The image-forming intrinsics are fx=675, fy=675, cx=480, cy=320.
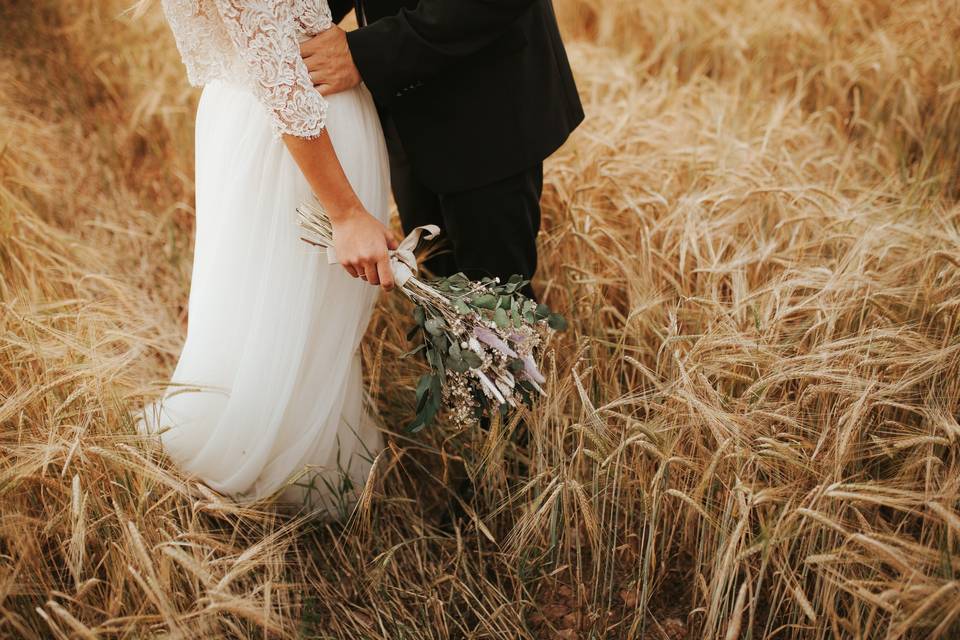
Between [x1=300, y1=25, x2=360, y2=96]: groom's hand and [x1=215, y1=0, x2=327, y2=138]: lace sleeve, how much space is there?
0.08 metres

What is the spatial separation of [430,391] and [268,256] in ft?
1.59

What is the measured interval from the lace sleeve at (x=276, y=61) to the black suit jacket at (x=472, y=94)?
0.15m

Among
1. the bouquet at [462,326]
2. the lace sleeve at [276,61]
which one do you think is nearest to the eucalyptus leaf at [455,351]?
the bouquet at [462,326]

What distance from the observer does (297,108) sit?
4.18 feet

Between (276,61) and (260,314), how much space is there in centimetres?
57

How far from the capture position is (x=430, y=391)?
1496mm

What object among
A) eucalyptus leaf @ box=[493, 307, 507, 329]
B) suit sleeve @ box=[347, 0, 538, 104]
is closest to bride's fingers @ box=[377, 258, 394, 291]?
eucalyptus leaf @ box=[493, 307, 507, 329]

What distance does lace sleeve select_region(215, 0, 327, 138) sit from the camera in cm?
122

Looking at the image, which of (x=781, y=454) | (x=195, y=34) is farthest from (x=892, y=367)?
(x=195, y=34)

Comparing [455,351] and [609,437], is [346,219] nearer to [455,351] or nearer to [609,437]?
[455,351]

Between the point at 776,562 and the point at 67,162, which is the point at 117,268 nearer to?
the point at 67,162

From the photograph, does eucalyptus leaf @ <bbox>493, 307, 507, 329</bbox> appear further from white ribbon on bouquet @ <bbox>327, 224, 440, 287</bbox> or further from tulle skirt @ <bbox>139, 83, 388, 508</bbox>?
tulle skirt @ <bbox>139, 83, 388, 508</bbox>

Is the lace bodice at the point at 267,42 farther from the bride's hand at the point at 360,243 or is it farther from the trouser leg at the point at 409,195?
the trouser leg at the point at 409,195

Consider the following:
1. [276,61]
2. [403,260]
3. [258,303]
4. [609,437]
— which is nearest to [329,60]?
[276,61]
